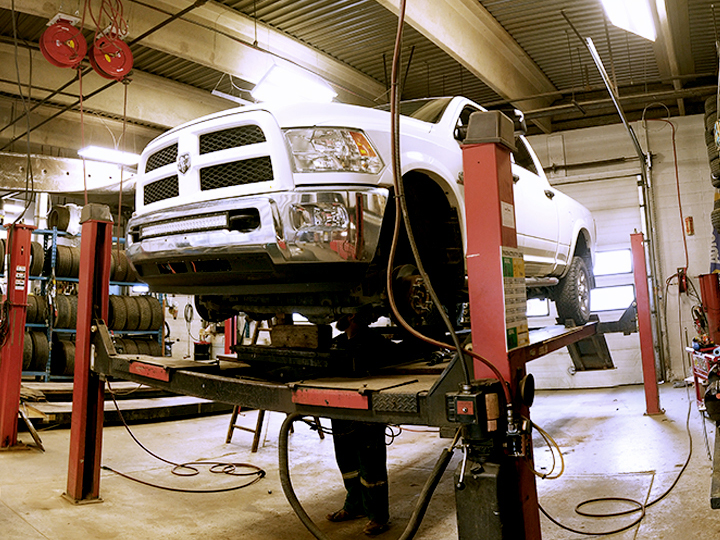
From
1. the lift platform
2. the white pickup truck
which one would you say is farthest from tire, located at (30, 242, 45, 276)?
the white pickup truck

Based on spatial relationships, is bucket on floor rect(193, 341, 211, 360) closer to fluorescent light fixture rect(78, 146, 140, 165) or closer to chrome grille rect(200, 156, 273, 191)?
chrome grille rect(200, 156, 273, 191)

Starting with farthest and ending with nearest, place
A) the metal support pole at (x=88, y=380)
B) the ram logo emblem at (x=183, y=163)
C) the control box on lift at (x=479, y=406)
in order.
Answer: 1. the metal support pole at (x=88, y=380)
2. the ram logo emblem at (x=183, y=163)
3. the control box on lift at (x=479, y=406)

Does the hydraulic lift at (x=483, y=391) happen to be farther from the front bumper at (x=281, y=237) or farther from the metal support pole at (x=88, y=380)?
the metal support pole at (x=88, y=380)

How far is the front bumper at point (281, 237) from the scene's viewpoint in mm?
2416

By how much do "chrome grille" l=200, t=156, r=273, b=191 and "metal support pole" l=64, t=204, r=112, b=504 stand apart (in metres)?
1.23

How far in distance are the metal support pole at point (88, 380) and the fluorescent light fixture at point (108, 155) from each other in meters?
6.12

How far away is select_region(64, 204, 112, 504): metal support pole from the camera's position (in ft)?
11.3

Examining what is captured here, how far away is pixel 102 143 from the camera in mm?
10352

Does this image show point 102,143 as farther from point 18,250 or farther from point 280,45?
point 18,250

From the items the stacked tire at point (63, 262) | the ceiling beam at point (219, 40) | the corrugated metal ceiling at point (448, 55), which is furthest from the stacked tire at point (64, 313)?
the ceiling beam at point (219, 40)

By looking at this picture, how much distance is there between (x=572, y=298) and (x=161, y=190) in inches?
149

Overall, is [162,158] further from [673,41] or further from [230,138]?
[673,41]

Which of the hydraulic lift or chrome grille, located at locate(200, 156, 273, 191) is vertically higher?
chrome grille, located at locate(200, 156, 273, 191)

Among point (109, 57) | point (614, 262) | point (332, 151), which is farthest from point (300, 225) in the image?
point (614, 262)
